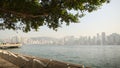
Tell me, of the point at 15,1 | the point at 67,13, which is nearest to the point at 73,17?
the point at 67,13

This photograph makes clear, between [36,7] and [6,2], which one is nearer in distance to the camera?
[6,2]

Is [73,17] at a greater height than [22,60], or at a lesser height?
greater

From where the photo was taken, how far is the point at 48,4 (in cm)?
1418

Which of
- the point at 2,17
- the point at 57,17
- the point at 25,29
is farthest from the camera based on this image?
the point at 25,29

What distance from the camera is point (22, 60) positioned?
16844mm

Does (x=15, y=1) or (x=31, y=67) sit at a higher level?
(x=15, y=1)

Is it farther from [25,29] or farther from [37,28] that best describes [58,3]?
[25,29]

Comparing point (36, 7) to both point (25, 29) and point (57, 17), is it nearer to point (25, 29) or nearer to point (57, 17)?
point (57, 17)

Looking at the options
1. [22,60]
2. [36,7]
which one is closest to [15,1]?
[36,7]

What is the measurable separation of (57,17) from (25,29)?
16.2ft

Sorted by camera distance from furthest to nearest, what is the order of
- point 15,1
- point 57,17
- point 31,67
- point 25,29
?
1. point 25,29
2. point 57,17
3. point 31,67
4. point 15,1

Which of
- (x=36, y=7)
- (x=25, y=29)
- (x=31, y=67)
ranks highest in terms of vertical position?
(x=36, y=7)

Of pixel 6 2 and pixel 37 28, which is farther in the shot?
pixel 37 28

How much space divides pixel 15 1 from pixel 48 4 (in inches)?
99.3
